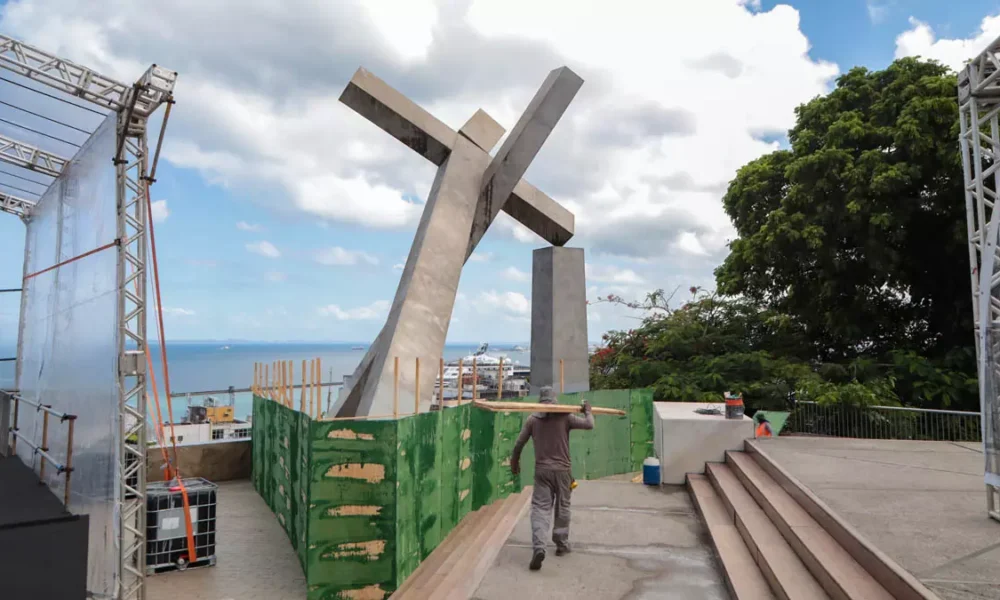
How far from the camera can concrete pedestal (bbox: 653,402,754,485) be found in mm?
12016

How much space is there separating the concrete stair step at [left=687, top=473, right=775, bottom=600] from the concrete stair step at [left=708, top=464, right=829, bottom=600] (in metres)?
0.06

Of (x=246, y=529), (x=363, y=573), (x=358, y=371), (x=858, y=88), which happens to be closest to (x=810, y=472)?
(x=363, y=573)

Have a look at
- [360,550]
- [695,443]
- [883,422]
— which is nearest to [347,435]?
[360,550]

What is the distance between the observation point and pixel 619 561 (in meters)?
7.56

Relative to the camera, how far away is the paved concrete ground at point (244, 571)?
9594mm

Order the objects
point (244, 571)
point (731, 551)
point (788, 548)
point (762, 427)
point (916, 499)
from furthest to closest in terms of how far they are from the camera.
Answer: point (762, 427) → point (244, 571) → point (916, 499) → point (731, 551) → point (788, 548)

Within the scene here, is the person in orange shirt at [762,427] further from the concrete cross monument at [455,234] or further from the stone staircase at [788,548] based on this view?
the concrete cross monument at [455,234]

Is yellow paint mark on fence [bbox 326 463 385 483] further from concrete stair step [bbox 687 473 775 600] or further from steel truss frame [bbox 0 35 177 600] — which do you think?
concrete stair step [bbox 687 473 775 600]

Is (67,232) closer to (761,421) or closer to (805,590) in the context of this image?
(805,590)

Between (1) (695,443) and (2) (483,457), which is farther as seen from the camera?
(1) (695,443)

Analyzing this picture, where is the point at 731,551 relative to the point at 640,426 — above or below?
below

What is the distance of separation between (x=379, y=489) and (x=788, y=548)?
497cm

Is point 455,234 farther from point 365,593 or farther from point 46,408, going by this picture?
point 46,408

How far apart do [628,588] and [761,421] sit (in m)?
8.59
